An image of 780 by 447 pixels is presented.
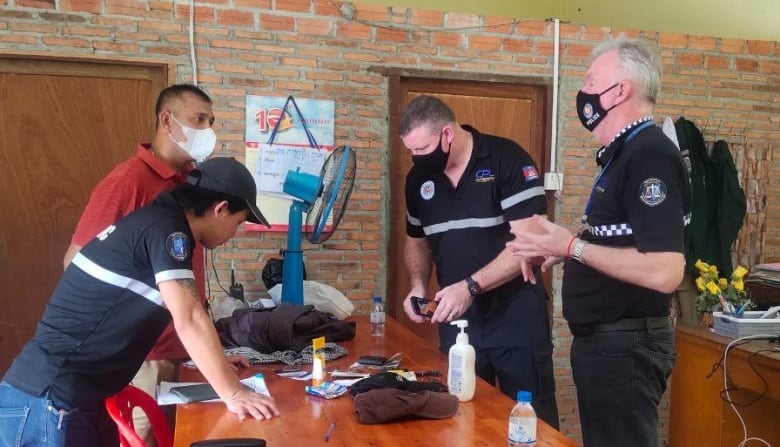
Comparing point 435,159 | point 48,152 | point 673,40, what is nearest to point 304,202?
point 435,159

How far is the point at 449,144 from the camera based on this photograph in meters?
2.58

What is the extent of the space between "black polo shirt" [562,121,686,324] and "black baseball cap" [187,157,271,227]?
1.04m

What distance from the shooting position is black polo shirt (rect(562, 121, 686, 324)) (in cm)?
180

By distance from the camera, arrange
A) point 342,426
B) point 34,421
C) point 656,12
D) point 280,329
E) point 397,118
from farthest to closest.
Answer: point 656,12
point 397,118
point 280,329
point 34,421
point 342,426

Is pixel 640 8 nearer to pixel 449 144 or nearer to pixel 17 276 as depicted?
pixel 449 144

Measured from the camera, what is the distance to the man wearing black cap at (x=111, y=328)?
166 centimetres

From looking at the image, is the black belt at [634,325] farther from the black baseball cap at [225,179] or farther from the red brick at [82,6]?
the red brick at [82,6]

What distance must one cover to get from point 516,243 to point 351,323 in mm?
809

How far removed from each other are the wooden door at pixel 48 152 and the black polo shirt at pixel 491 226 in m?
1.94

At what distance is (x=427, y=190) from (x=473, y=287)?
0.49 metres

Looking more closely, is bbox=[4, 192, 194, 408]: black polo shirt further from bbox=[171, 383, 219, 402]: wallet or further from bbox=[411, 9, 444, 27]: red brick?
bbox=[411, 9, 444, 27]: red brick

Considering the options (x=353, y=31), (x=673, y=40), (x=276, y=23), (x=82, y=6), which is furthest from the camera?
(x=673, y=40)

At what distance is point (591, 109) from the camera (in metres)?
2.08

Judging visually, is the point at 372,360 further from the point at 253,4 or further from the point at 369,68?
the point at 253,4
